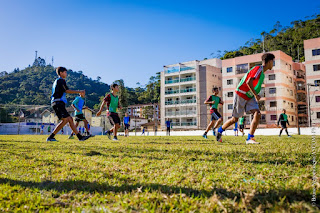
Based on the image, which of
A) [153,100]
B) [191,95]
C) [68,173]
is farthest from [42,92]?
[68,173]

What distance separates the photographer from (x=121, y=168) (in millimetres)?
3457

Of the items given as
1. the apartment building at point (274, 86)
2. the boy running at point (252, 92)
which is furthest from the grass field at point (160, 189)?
the apartment building at point (274, 86)

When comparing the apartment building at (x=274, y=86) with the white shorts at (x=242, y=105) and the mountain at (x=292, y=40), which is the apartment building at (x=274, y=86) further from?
the white shorts at (x=242, y=105)

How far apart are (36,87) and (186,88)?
121m

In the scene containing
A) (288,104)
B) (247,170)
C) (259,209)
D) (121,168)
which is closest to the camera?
(259,209)

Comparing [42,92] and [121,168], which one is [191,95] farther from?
[42,92]

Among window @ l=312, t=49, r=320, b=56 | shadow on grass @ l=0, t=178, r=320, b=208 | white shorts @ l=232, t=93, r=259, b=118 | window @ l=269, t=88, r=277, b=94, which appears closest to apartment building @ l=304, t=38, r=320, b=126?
window @ l=312, t=49, r=320, b=56

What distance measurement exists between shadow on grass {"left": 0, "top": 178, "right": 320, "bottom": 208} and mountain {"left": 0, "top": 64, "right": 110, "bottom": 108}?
120 meters

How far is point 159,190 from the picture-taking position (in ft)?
7.52

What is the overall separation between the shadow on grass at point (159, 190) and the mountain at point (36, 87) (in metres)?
120

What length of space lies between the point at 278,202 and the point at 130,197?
1120 millimetres

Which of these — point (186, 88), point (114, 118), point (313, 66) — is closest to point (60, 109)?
point (114, 118)

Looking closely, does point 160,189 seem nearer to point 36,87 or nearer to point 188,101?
point 188,101

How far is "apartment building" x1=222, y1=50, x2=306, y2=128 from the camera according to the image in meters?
48.1
